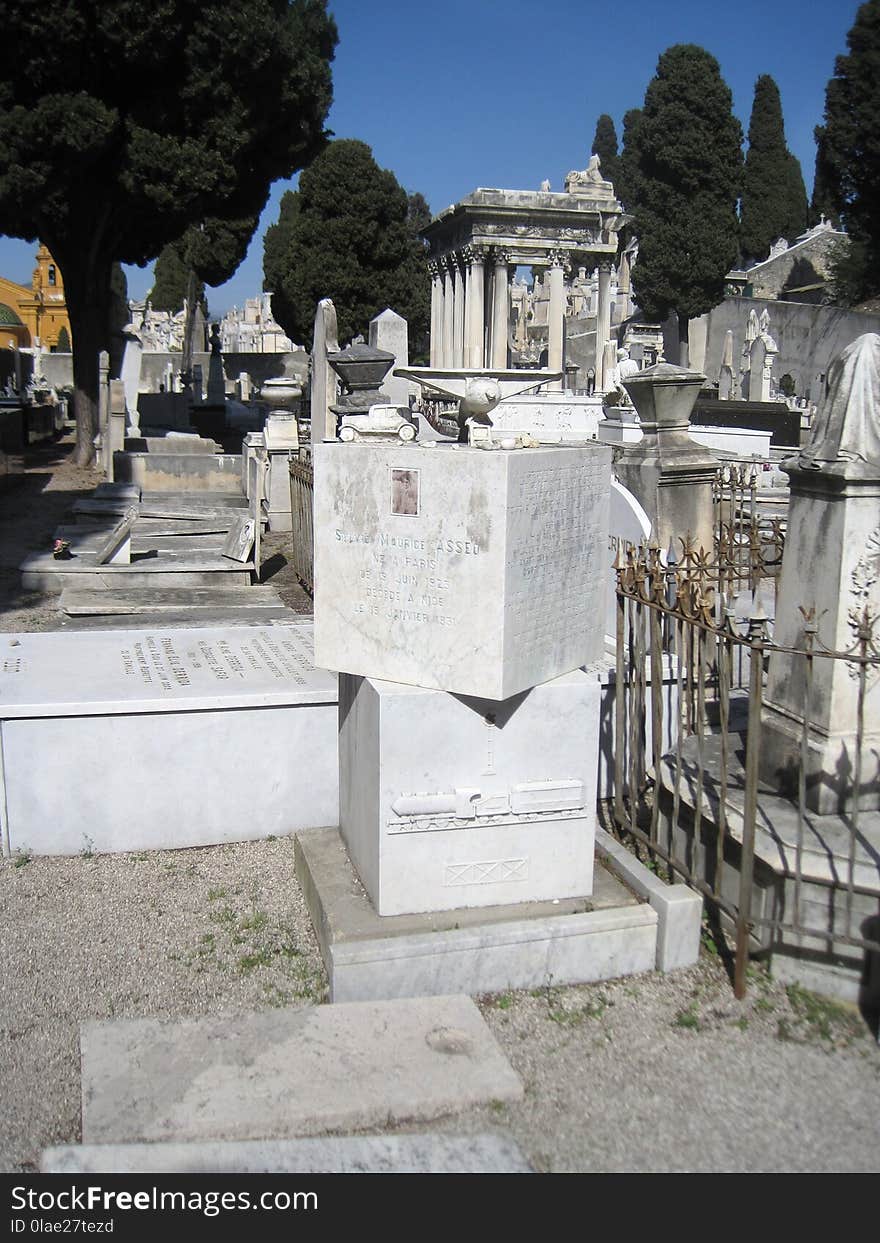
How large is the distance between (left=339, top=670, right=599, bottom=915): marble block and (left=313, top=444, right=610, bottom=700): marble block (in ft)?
0.47

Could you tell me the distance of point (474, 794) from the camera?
4000mm

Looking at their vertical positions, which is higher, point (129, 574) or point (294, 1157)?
point (129, 574)

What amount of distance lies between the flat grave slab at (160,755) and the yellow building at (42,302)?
157ft

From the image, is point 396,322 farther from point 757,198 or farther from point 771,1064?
point 757,198

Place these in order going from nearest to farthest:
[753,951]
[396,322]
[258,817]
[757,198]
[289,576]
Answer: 1. [753,951]
2. [258,817]
3. [289,576]
4. [396,322]
5. [757,198]

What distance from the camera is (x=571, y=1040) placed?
3613 millimetres

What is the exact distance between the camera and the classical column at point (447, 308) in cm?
3909

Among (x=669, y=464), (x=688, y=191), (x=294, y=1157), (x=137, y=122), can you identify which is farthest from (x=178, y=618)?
(x=688, y=191)

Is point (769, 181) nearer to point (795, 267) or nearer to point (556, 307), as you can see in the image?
point (795, 267)

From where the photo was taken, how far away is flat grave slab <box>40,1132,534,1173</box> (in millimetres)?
2945

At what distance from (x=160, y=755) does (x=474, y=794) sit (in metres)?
1.76

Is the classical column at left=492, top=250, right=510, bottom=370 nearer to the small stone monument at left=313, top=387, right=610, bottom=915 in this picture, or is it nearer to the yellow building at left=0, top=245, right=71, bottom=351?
the yellow building at left=0, top=245, right=71, bottom=351
